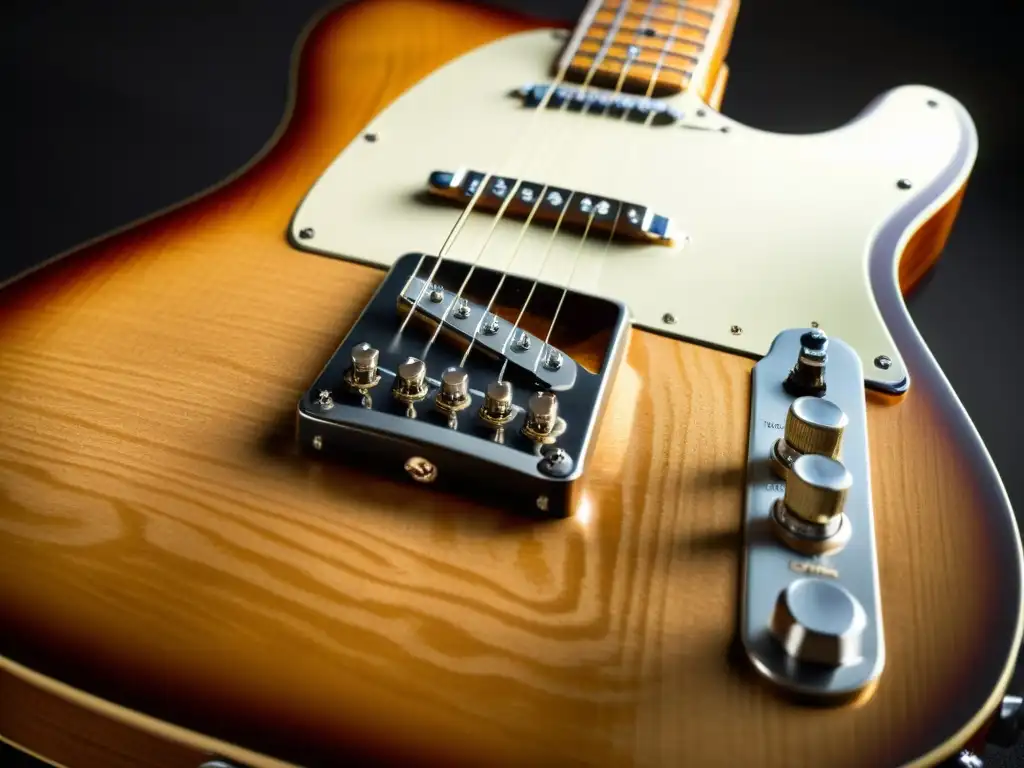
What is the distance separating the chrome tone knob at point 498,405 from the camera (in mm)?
602

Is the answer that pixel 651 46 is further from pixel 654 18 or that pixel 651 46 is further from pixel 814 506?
pixel 814 506

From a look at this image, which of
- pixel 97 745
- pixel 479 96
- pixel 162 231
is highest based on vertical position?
pixel 479 96

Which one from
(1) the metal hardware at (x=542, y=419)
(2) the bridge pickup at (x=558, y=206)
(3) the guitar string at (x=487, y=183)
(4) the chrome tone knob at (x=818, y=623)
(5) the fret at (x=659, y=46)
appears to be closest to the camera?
(4) the chrome tone knob at (x=818, y=623)

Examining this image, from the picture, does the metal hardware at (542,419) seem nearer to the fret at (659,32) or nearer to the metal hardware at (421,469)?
the metal hardware at (421,469)

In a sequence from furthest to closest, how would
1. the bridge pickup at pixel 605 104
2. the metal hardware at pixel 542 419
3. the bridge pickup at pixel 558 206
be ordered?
the bridge pickup at pixel 605 104, the bridge pickup at pixel 558 206, the metal hardware at pixel 542 419

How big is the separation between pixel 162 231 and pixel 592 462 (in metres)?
0.45

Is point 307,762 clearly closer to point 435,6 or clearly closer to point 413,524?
point 413,524

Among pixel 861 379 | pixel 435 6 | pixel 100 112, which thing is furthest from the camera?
pixel 100 112

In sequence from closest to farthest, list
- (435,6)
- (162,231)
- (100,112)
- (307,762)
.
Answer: (307,762) → (162,231) → (435,6) → (100,112)

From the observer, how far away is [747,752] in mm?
477

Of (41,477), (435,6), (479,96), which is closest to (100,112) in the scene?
(435,6)

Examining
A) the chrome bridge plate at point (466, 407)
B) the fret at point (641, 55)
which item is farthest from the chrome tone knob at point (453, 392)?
the fret at point (641, 55)

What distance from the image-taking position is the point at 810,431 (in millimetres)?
585

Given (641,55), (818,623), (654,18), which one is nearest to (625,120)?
(641,55)
